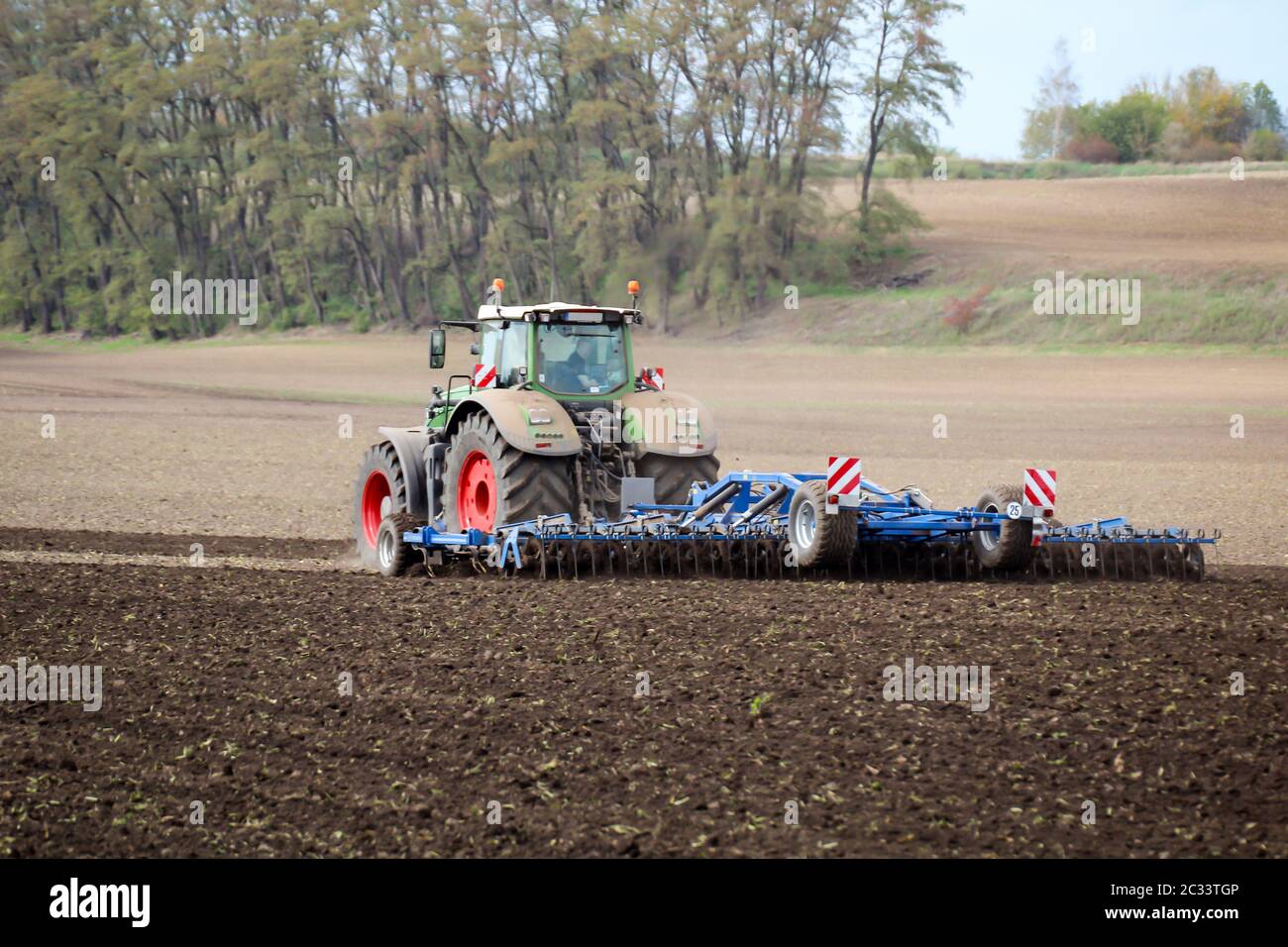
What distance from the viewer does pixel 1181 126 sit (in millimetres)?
66000

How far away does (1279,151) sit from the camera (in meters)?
63.1

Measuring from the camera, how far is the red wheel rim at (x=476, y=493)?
40.3 feet

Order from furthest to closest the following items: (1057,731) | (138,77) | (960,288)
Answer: (138,77) < (960,288) < (1057,731)

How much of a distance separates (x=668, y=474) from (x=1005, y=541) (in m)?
2.77

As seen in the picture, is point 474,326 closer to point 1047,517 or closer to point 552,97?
point 1047,517

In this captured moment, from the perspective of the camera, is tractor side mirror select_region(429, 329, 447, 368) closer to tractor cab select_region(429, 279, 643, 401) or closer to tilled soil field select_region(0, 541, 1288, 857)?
tractor cab select_region(429, 279, 643, 401)

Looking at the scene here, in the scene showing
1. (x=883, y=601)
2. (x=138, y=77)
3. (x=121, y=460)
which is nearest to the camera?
(x=883, y=601)

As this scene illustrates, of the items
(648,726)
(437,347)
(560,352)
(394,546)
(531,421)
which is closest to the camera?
(648,726)

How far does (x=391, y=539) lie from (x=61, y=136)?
2021 inches

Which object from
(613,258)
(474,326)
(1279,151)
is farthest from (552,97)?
(474,326)

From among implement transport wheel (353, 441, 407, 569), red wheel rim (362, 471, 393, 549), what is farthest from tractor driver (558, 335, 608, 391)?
red wheel rim (362, 471, 393, 549)

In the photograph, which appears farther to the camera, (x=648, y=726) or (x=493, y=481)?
(x=493, y=481)

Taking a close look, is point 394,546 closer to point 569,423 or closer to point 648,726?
point 569,423

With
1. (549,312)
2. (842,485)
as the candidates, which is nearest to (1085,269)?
(549,312)
